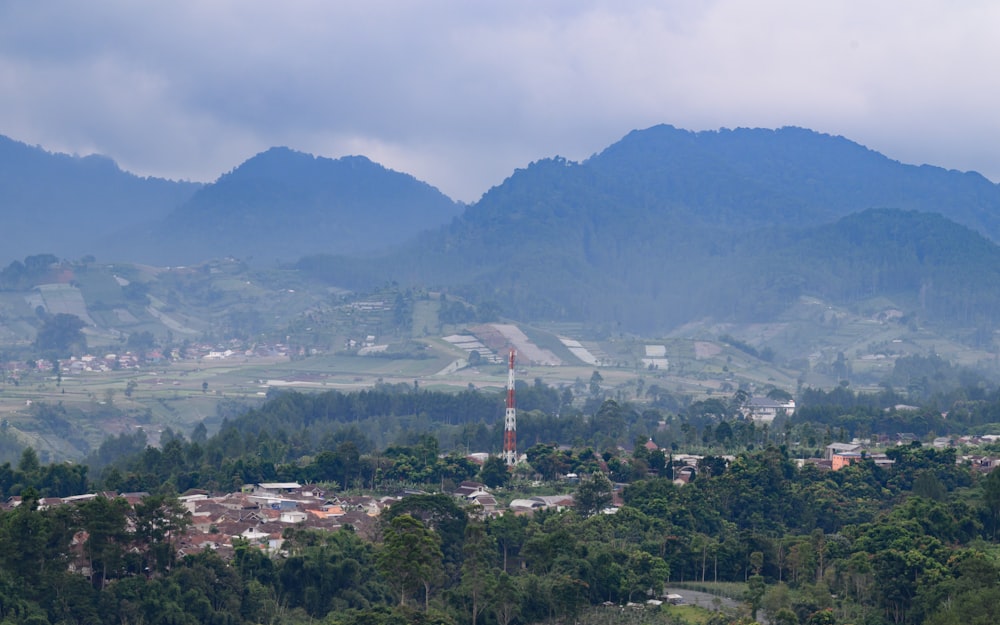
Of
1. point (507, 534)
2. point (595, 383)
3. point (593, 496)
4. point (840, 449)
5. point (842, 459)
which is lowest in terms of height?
point (507, 534)

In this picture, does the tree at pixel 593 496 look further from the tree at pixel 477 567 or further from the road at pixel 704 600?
the road at pixel 704 600

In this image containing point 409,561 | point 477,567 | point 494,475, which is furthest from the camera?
point 494,475

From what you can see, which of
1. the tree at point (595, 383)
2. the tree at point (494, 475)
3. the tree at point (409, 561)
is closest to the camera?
the tree at point (409, 561)

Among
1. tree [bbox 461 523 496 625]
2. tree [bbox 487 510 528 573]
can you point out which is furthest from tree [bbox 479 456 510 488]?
tree [bbox 461 523 496 625]

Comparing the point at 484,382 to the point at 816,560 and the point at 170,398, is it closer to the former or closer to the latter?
the point at 170,398

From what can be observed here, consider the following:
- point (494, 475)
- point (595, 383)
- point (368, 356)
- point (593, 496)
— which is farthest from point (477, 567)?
point (368, 356)

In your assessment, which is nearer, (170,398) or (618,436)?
(618,436)

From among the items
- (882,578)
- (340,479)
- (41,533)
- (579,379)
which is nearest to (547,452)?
(340,479)

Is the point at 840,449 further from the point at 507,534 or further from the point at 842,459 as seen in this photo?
the point at 507,534

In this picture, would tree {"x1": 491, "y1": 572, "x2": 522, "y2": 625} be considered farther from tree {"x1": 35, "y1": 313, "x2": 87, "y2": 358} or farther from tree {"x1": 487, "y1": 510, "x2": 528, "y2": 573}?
tree {"x1": 35, "y1": 313, "x2": 87, "y2": 358}

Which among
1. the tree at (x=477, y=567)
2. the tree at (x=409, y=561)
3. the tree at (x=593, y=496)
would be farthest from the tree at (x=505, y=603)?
the tree at (x=593, y=496)

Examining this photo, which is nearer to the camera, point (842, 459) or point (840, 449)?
point (842, 459)
